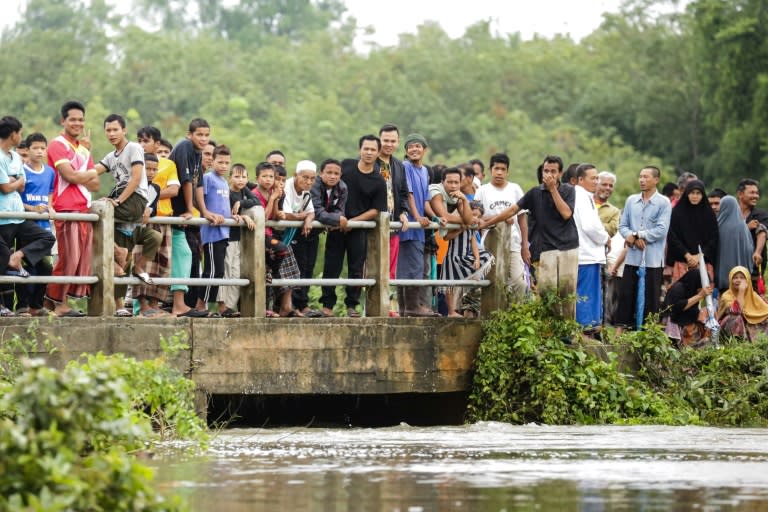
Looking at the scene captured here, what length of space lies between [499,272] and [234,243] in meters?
2.41

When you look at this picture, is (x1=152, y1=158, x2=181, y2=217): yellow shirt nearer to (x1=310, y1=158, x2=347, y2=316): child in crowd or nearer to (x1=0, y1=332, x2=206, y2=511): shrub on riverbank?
(x1=310, y1=158, x2=347, y2=316): child in crowd

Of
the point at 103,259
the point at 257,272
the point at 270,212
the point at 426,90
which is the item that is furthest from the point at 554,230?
the point at 426,90

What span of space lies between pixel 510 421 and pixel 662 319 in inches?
106

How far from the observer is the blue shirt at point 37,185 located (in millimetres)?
13500

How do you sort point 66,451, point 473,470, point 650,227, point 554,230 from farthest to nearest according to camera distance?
point 650,227 → point 554,230 → point 473,470 → point 66,451

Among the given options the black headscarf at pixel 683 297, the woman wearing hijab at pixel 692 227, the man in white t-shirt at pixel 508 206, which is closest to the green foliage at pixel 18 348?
the man in white t-shirt at pixel 508 206

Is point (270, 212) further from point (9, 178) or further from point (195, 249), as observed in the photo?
point (9, 178)

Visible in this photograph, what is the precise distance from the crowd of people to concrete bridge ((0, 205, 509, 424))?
269mm

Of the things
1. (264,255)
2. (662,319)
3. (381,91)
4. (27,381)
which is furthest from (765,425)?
(381,91)

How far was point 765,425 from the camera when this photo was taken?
14922 millimetres

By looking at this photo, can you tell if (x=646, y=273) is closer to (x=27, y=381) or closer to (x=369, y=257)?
(x=369, y=257)

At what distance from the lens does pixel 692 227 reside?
16500 mm

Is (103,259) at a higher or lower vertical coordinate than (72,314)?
higher

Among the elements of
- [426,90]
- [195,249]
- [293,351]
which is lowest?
[293,351]
